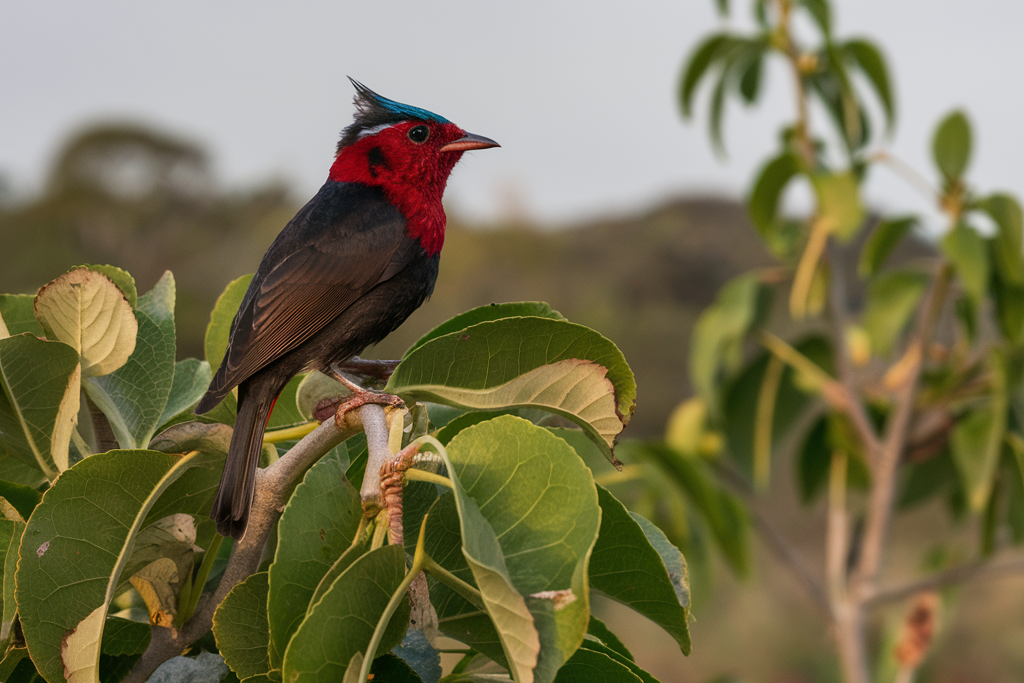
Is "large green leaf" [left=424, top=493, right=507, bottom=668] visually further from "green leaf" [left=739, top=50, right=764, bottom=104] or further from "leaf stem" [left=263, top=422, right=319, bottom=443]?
"green leaf" [left=739, top=50, right=764, bottom=104]

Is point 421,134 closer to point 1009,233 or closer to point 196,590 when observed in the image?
point 196,590

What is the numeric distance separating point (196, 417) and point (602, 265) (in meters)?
20.6

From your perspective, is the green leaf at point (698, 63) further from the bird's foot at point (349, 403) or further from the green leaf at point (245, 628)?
the green leaf at point (245, 628)

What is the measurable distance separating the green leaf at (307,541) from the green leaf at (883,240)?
8.06 feet

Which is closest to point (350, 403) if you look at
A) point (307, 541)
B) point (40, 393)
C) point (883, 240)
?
point (307, 541)

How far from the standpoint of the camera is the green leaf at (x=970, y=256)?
7.65 feet

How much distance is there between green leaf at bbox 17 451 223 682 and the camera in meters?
0.67

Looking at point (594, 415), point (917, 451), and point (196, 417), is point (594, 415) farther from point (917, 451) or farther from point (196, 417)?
point (917, 451)

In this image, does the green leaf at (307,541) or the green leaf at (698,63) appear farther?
the green leaf at (698,63)

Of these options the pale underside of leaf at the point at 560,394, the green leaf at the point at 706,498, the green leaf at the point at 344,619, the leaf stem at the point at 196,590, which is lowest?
the green leaf at the point at 706,498

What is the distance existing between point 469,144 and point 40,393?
720 mm

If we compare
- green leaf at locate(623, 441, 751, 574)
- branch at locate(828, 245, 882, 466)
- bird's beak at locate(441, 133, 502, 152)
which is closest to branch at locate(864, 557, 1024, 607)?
branch at locate(828, 245, 882, 466)

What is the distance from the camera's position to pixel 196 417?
3.23 ft

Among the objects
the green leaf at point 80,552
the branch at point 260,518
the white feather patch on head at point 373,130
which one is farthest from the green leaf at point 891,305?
the green leaf at point 80,552
